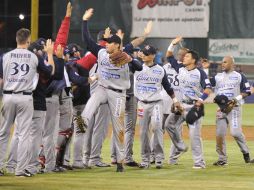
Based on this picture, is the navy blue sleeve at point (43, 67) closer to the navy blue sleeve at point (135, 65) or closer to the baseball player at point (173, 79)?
the navy blue sleeve at point (135, 65)

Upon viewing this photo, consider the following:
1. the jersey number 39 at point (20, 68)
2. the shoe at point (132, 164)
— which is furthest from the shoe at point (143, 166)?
the jersey number 39 at point (20, 68)

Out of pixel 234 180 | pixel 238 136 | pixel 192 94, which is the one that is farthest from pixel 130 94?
pixel 234 180

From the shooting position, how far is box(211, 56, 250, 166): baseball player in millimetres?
13008

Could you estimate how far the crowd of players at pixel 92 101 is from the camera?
34.2 feet

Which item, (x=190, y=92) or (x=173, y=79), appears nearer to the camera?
(x=190, y=92)

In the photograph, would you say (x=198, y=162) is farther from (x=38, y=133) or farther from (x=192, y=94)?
(x=38, y=133)

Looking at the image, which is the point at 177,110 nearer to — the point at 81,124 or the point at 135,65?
the point at 135,65

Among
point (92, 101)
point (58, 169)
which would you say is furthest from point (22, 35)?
point (58, 169)

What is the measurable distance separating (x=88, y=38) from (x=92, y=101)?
2.94 feet

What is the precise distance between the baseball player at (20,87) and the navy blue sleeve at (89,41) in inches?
43.1

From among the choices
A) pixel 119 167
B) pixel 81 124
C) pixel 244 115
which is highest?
pixel 244 115

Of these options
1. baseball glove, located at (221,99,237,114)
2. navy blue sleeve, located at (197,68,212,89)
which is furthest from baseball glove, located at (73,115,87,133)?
baseball glove, located at (221,99,237,114)

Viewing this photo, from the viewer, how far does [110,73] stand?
11523 millimetres

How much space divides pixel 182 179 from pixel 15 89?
251 centimetres
